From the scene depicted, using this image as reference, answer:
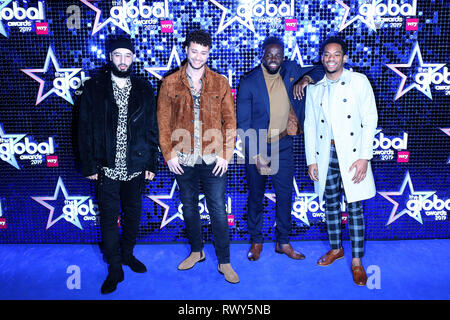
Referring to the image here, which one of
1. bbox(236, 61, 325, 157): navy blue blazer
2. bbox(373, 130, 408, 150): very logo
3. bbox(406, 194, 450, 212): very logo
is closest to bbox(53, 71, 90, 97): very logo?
bbox(236, 61, 325, 157): navy blue blazer

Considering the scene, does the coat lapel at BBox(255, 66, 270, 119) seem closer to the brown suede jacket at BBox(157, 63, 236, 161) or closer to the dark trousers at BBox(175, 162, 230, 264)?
the brown suede jacket at BBox(157, 63, 236, 161)

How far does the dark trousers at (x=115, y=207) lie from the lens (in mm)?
3373

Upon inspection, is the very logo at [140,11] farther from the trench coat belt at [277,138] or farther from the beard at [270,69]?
the trench coat belt at [277,138]

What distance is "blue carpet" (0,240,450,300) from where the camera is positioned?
3359 mm

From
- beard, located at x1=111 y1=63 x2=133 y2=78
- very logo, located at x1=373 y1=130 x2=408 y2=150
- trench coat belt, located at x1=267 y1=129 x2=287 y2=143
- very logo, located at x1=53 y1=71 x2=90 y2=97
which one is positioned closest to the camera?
beard, located at x1=111 y1=63 x2=133 y2=78

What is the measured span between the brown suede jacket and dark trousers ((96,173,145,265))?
1.58 feet

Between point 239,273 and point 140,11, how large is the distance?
2912 mm

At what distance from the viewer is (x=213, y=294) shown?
11.0ft

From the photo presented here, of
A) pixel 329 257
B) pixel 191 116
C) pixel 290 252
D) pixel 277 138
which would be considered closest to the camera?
pixel 191 116

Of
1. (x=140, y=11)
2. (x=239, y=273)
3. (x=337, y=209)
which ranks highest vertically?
(x=140, y=11)

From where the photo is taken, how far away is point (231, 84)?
405 centimetres

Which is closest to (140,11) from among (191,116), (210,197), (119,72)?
(119,72)

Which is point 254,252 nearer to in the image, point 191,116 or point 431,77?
point 191,116
